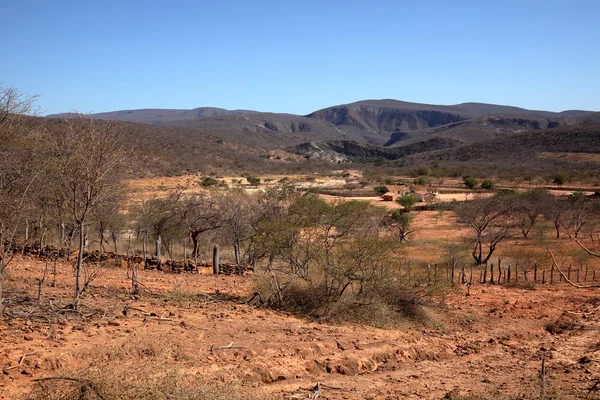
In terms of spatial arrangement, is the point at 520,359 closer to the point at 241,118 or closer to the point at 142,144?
the point at 142,144

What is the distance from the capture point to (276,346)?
384 inches

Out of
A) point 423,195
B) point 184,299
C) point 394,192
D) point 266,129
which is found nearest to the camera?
point 184,299

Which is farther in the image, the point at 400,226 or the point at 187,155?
the point at 187,155

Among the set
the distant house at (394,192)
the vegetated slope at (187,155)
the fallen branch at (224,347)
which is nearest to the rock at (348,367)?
the fallen branch at (224,347)

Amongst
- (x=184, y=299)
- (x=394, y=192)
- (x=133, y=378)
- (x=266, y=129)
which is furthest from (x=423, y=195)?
(x=266, y=129)

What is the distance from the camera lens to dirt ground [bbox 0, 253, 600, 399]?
8.27 m

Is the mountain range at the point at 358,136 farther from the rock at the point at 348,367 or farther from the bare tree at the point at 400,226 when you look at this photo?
the rock at the point at 348,367

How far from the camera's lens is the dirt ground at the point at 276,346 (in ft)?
27.1

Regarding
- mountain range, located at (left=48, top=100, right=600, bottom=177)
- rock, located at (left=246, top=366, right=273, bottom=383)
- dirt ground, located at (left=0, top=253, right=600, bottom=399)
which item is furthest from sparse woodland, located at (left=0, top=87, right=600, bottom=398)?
mountain range, located at (left=48, top=100, right=600, bottom=177)

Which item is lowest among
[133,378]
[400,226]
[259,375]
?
[400,226]

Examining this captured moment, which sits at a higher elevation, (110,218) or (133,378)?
(110,218)

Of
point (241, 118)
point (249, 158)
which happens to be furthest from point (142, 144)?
point (241, 118)

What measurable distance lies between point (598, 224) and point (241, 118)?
5246 inches

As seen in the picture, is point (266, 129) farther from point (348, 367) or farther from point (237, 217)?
point (348, 367)
